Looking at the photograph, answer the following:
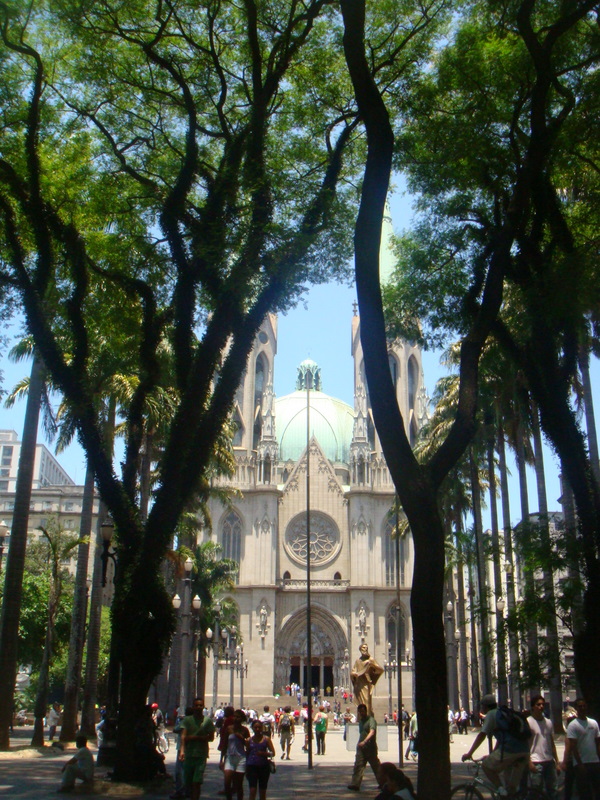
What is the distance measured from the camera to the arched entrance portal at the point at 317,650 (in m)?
58.5

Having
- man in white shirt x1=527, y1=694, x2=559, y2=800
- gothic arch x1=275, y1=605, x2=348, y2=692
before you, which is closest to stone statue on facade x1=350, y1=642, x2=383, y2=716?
man in white shirt x1=527, y1=694, x2=559, y2=800

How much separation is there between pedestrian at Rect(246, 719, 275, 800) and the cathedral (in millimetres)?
43252

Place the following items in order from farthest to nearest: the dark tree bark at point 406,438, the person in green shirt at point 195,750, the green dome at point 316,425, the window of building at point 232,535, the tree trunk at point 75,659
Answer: the green dome at point 316,425 < the window of building at point 232,535 < the tree trunk at point 75,659 < the person in green shirt at point 195,750 < the dark tree bark at point 406,438

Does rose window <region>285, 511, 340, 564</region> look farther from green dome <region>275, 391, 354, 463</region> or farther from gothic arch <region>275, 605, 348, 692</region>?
green dome <region>275, 391, 354, 463</region>

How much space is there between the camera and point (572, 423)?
14453 mm

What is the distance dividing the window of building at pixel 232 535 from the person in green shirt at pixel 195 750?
160ft

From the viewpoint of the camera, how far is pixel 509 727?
9.77 meters

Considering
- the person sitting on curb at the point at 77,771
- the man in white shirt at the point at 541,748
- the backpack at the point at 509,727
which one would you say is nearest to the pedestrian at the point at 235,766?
the person sitting on curb at the point at 77,771

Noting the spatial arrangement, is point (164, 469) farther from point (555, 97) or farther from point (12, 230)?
point (555, 97)

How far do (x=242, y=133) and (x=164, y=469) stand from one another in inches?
252

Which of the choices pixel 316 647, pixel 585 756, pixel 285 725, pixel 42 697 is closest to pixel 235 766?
pixel 585 756

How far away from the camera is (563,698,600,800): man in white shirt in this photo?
1057 cm

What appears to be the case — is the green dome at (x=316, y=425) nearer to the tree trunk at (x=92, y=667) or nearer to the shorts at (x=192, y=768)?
the tree trunk at (x=92, y=667)

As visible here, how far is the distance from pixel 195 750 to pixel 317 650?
50.0 meters
